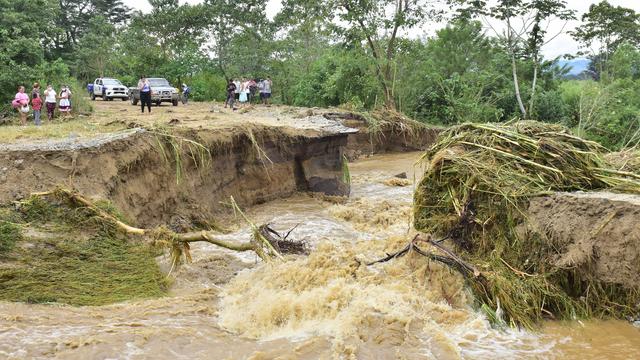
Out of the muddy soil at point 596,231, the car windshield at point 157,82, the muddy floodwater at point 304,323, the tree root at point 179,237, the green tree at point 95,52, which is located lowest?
the muddy floodwater at point 304,323

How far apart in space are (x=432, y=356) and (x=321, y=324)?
1201 mm

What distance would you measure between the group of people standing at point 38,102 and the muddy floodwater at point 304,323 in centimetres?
946

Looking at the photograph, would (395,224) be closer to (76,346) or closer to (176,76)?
(76,346)

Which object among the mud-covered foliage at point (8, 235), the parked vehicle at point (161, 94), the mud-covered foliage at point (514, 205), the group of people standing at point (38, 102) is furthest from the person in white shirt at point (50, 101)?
the mud-covered foliage at point (514, 205)

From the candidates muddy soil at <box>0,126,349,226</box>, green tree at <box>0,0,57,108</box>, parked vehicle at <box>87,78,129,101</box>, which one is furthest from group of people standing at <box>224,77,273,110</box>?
muddy soil at <box>0,126,349,226</box>

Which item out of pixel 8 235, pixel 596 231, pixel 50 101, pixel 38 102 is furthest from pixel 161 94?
pixel 596 231

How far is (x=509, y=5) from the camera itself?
74.3 feet

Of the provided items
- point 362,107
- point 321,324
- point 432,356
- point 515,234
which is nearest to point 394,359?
point 432,356

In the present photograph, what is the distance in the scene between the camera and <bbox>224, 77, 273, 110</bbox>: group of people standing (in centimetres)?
2261

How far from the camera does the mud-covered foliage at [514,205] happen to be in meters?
6.38

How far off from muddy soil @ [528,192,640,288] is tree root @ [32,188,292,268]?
3.39m

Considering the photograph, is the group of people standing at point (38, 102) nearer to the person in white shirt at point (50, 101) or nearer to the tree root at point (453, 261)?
the person in white shirt at point (50, 101)

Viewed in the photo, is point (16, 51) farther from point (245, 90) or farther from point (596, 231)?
point (596, 231)

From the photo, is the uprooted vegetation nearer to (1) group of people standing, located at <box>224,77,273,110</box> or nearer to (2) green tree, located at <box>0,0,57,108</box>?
(2) green tree, located at <box>0,0,57,108</box>
